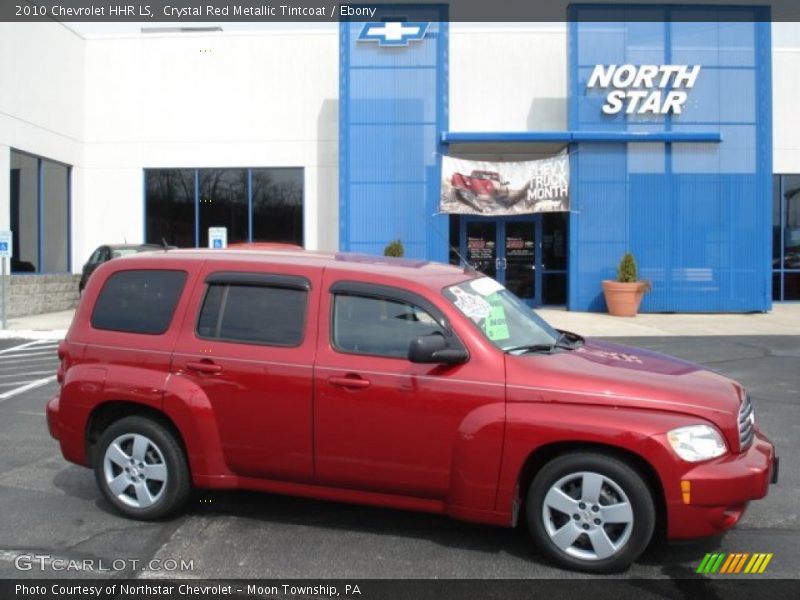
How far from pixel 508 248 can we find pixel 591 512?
17.2 meters

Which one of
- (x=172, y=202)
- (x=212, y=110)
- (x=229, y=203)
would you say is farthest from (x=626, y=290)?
(x=172, y=202)

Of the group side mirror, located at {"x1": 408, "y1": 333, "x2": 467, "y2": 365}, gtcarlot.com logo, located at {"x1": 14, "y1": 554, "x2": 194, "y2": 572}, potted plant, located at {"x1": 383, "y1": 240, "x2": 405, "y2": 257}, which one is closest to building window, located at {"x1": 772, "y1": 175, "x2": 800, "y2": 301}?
potted plant, located at {"x1": 383, "y1": 240, "x2": 405, "y2": 257}

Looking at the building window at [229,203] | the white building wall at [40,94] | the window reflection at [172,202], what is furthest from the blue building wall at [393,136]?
the white building wall at [40,94]

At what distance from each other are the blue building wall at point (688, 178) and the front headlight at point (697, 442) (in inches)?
605

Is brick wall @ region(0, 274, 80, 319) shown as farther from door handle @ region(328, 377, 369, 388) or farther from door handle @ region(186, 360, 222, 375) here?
door handle @ region(328, 377, 369, 388)

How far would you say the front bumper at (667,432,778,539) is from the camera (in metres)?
3.87

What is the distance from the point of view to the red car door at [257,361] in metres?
4.48

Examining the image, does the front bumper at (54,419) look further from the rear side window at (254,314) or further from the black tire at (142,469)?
the rear side window at (254,314)

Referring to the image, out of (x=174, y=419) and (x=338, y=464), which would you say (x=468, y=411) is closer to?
(x=338, y=464)

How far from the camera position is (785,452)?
21.3 feet

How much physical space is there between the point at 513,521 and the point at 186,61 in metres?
19.7

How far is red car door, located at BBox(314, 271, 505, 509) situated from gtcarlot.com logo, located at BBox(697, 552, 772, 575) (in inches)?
49.8

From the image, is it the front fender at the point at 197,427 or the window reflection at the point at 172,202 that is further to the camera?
the window reflection at the point at 172,202

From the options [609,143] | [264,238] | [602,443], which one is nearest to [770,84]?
[609,143]
